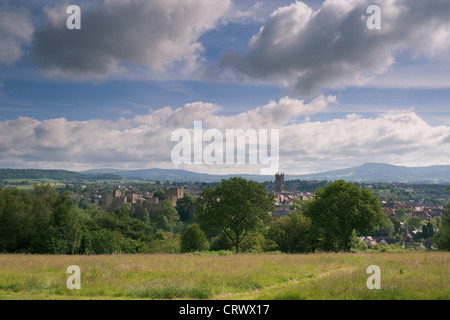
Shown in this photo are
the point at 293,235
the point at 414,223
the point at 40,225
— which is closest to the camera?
the point at 40,225

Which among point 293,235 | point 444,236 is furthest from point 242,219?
point 444,236

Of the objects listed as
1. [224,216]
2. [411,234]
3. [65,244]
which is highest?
[224,216]

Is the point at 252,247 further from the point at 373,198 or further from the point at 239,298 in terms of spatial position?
the point at 239,298

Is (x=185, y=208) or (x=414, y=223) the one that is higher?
(x=185, y=208)

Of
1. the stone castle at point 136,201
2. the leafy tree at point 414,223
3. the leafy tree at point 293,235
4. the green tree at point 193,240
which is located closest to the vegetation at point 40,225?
the green tree at point 193,240

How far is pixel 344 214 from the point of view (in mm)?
29328

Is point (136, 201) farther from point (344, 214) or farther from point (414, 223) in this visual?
point (414, 223)

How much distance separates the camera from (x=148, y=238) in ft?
166

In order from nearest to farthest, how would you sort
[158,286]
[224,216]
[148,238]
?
[158,286] < [224,216] < [148,238]

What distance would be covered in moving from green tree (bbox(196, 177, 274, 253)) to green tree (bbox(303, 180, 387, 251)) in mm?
4650

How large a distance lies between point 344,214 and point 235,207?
1007cm

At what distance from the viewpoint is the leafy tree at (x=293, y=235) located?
106 feet
